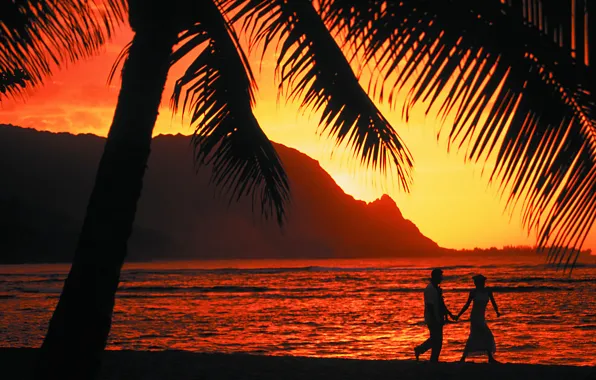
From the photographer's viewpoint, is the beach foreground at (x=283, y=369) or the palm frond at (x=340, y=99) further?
the beach foreground at (x=283, y=369)

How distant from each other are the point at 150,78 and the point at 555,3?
2.86 metres

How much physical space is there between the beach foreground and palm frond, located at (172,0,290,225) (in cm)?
386

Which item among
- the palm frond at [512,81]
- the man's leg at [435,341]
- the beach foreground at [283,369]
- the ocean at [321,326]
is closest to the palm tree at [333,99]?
the palm frond at [512,81]

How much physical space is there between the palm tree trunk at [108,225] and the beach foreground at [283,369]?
16.7 feet

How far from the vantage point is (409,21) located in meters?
1.96

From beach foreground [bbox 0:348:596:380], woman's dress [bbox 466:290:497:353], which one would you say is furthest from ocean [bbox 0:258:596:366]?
beach foreground [bbox 0:348:596:380]

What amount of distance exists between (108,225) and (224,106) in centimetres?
209

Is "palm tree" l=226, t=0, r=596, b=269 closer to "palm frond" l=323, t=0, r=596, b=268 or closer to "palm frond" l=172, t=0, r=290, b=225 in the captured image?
"palm frond" l=323, t=0, r=596, b=268

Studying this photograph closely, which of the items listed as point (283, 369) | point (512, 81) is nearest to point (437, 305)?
point (283, 369)

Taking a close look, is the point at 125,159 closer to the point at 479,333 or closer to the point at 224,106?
the point at 224,106

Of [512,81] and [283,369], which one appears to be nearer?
[512,81]

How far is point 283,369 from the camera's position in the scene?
9.80 metres

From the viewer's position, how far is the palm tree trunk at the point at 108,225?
150 inches

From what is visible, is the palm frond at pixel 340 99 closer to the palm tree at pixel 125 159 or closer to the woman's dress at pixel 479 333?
the palm tree at pixel 125 159
